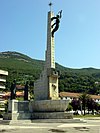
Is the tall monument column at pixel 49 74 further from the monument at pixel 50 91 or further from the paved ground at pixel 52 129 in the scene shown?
the paved ground at pixel 52 129

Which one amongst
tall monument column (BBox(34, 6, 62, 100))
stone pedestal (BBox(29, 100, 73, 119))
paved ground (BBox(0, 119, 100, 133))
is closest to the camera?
paved ground (BBox(0, 119, 100, 133))

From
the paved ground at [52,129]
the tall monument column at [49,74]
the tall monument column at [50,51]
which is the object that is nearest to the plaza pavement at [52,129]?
the paved ground at [52,129]

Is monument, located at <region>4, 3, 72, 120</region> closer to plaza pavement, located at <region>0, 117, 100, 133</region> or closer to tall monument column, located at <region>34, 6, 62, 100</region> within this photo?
tall monument column, located at <region>34, 6, 62, 100</region>

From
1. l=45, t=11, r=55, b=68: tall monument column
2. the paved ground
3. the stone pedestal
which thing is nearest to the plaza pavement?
the paved ground

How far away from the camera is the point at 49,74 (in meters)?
33.6

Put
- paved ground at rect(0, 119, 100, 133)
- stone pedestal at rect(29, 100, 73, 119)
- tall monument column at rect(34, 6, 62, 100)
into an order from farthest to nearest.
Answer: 1. tall monument column at rect(34, 6, 62, 100)
2. stone pedestal at rect(29, 100, 73, 119)
3. paved ground at rect(0, 119, 100, 133)

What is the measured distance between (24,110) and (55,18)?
12.4m

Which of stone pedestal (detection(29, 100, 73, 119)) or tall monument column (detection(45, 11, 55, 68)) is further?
tall monument column (detection(45, 11, 55, 68))

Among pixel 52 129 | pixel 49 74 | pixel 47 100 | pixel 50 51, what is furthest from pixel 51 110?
pixel 52 129

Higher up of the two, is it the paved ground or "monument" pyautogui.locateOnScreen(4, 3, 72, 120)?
"monument" pyautogui.locateOnScreen(4, 3, 72, 120)

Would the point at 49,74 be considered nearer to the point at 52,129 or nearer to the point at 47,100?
the point at 47,100

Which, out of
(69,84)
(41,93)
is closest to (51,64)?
(41,93)

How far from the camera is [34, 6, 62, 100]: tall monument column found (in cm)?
3344

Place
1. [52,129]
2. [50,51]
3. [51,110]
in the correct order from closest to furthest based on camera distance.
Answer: [52,129]
[51,110]
[50,51]
